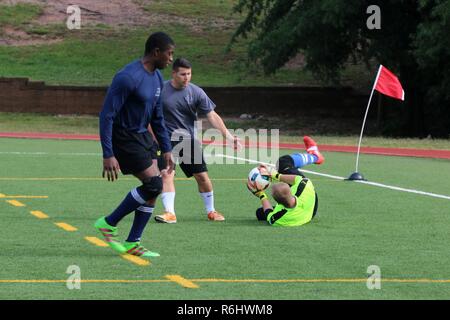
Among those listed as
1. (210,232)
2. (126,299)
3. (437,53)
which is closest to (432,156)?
(437,53)

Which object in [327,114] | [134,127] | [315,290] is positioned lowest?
[327,114]

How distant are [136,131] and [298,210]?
10.2 feet

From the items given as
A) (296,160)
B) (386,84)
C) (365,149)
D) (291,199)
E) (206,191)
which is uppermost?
(386,84)

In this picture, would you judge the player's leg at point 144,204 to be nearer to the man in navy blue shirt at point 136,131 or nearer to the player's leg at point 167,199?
the man in navy blue shirt at point 136,131

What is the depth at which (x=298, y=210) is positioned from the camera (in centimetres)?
1329

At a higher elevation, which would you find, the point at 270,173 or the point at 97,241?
the point at 270,173

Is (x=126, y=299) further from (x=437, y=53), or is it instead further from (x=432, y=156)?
(x=437, y=53)

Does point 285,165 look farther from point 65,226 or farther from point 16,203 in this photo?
point 16,203

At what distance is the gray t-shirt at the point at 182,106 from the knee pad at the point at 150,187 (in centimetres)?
321

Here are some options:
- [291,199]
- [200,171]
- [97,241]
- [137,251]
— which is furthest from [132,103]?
[200,171]

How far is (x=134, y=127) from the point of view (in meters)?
10.8

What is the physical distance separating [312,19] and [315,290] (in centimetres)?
2922

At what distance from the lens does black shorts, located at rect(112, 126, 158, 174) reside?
1074 centimetres

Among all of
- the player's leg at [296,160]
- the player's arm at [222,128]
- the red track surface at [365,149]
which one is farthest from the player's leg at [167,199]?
the red track surface at [365,149]
